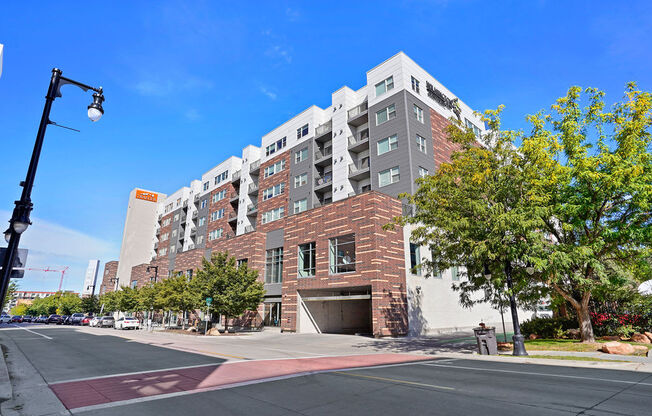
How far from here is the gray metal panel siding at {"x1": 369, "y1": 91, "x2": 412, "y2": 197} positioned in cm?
3078

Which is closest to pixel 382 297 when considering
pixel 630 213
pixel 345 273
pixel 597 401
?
pixel 345 273

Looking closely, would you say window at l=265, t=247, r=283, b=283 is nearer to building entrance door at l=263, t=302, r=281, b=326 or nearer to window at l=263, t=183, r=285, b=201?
building entrance door at l=263, t=302, r=281, b=326

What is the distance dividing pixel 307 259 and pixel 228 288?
7524 millimetres

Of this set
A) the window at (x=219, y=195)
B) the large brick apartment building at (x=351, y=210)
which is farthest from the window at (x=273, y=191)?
the window at (x=219, y=195)

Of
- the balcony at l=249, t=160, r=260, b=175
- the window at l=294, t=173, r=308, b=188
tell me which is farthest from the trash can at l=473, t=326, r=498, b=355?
the balcony at l=249, t=160, r=260, b=175

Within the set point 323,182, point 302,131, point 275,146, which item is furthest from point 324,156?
point 275,146

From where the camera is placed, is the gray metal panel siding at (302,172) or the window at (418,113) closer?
the window at (418,113)

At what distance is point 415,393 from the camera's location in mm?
7945

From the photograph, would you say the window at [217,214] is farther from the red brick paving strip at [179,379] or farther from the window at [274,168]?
the red brick paving strip at [179,379]

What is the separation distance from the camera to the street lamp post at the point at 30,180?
6768 mm

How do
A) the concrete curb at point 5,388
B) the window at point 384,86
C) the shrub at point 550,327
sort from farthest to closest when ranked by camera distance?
the window at point 384,86
the shrub at point 550,327
the concrete curb at point 5,388

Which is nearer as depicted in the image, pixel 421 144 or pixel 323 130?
pixel 421 144

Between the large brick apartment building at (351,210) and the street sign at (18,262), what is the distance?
1816 cm

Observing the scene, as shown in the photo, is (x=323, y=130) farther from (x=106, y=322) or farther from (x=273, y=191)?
(x=106, y=322)
